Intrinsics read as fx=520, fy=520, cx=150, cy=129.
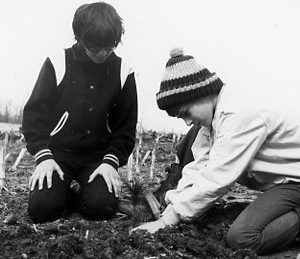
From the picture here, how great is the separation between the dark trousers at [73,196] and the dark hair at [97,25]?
0.86 m

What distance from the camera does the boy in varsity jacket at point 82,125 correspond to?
11.2 feet

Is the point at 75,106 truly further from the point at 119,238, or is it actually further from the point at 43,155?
the point at 119,238

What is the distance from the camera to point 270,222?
117 inches

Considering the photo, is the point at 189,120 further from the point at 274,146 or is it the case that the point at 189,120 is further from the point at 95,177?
the point at 95,177

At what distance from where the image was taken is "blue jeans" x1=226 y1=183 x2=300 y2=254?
2.87 meters

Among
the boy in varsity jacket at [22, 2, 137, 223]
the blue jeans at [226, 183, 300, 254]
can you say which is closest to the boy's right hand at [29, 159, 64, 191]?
the boy in varsity jacket at [22, 2, 137, 223]

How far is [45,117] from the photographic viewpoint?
11.9 ft

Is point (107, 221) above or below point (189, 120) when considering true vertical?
below

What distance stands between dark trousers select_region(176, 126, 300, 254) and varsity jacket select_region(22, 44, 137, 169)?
1.09 metres

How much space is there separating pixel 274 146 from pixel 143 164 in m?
2.67

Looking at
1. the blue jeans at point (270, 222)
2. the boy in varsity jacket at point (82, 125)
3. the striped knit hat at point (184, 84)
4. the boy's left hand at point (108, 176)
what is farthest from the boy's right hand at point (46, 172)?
the blue jeans at point (270, 222)

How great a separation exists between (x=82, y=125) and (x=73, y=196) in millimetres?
524

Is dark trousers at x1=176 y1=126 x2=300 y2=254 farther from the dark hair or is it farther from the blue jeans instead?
the dark hair

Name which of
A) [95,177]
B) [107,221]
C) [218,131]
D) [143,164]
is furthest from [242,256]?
[143,164]
